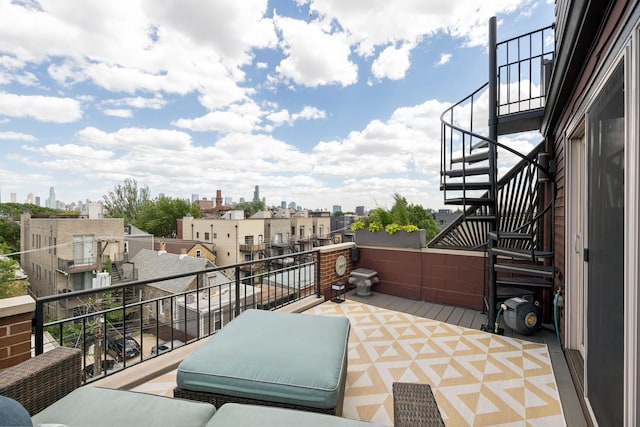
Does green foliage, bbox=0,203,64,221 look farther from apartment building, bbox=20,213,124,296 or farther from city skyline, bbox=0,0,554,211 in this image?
city skyline, bbox=0,0,554,211

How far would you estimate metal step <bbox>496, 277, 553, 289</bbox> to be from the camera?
302 centimetres

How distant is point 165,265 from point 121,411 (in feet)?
43.8

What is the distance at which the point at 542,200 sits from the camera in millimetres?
3395

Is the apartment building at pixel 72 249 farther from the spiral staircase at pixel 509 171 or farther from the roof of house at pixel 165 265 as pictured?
the spiral staircase at pixel 509 171

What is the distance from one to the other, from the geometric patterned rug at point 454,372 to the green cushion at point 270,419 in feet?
2.74

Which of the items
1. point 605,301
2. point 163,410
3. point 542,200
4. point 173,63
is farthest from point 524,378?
point 173,63

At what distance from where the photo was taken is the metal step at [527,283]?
3020mm

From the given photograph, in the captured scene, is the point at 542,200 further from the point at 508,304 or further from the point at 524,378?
the point at 524,378

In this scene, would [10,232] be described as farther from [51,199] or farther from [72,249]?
[72,249]

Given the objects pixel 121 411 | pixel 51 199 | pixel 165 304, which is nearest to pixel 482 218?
pixel 121 411

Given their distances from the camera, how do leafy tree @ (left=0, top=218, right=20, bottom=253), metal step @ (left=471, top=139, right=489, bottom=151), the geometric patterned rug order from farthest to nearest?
1. leafy tree @ (left=0, top=218, right=20, bottom=253)
2. metal step @ (left=471, top=139, right=489, bottom=151)
3. the geometric patterned rug

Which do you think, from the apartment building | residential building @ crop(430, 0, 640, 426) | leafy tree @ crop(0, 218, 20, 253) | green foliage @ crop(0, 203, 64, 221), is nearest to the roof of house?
the apartment building

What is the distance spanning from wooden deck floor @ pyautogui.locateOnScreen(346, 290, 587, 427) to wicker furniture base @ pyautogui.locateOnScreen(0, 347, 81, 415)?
2778mm

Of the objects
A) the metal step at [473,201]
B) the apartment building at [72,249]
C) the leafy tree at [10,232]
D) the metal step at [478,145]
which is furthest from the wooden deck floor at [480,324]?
the leafy tree at [10,232]
